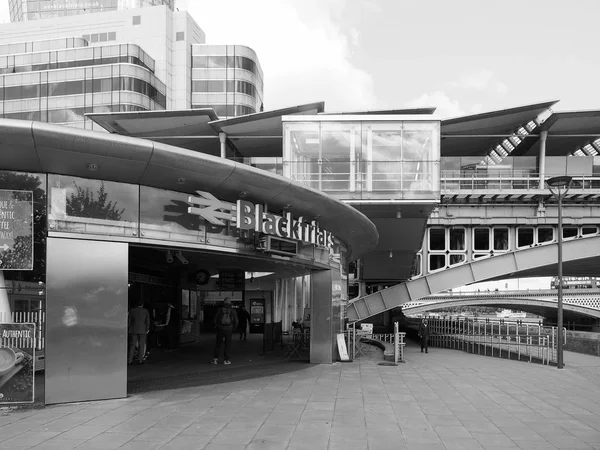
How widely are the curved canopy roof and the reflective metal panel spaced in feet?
4.01

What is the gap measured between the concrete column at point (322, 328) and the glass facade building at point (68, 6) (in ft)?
289

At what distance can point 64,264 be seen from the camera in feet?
33.4

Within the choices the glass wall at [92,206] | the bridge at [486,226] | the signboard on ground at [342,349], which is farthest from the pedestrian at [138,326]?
the bridge at [486,226]

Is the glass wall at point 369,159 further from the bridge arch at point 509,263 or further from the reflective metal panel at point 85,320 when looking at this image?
the bridge arch at point 509,263

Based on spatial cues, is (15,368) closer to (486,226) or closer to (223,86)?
(486,226)

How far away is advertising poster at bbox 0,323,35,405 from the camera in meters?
9.69

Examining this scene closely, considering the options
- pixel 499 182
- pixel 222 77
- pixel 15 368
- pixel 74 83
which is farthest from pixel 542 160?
pixel 74 83

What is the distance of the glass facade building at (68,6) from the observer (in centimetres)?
9600

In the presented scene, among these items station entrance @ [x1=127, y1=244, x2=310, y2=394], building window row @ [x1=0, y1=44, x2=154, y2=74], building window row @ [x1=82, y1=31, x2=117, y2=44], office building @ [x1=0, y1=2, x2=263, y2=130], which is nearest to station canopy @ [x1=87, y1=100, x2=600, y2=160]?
station entrance @ [x1=127, y1=244, x2=310, y2=394]

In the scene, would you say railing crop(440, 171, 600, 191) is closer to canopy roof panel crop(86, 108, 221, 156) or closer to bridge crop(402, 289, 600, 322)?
canopy roof panel crop(86, 108, 221, 156)

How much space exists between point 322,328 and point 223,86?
69763mm

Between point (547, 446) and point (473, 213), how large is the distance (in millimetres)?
30951

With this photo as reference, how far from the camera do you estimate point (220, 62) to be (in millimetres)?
83625

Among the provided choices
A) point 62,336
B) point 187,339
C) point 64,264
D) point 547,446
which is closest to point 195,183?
point 64,264
